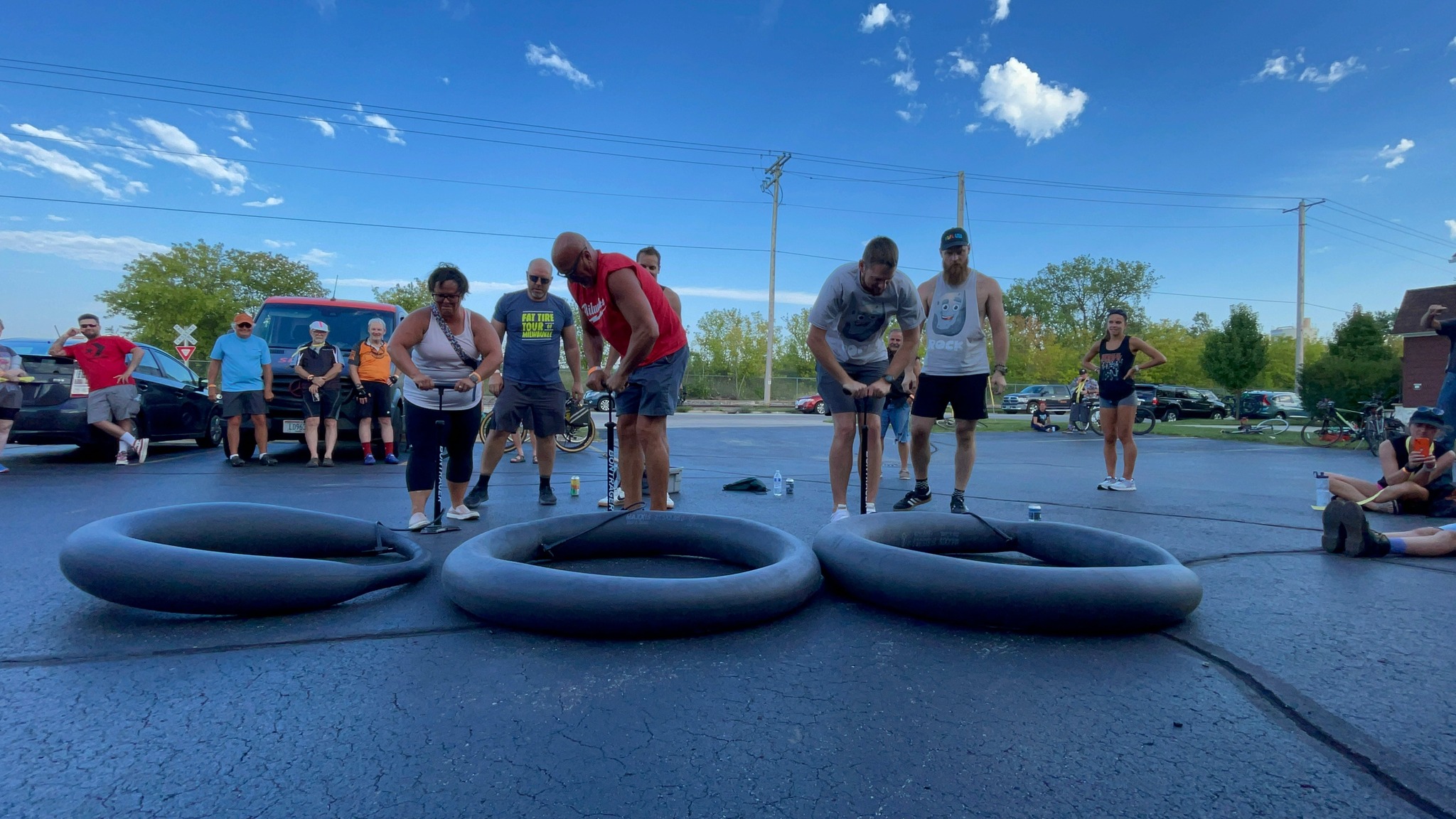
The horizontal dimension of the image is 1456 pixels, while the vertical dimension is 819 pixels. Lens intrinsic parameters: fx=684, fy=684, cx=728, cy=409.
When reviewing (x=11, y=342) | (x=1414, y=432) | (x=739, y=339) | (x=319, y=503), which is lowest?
(x=319, y=503)

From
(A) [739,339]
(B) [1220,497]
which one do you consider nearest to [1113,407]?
(B) [1220,497]

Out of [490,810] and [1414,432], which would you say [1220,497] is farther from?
[490,810]

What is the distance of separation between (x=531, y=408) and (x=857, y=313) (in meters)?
2.75

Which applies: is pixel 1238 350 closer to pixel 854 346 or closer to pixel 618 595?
pixel 854 346

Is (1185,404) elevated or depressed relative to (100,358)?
depressed

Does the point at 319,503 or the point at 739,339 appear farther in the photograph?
the point at 739,339

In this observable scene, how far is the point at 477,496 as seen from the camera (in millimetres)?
5324

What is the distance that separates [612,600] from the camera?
2.37 m

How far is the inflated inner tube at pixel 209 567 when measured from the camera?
2529 millimetres

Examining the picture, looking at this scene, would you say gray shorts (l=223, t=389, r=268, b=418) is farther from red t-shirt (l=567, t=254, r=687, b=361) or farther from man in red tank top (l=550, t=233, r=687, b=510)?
red t-shirt (l=567, t=254, r=687, b=361)

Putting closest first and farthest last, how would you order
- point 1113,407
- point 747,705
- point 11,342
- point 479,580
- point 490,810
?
point 490,810
point 747,705
point 479,580
point 1113,407
point 11,342

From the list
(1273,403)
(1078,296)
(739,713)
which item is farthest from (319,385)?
(1078,296)

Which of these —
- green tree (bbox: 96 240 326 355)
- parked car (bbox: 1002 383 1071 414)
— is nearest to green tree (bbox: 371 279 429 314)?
green tree (bbox: 96 240 326 355)

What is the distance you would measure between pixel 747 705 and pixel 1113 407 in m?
6.11
